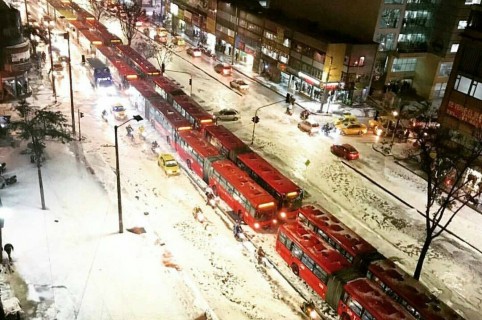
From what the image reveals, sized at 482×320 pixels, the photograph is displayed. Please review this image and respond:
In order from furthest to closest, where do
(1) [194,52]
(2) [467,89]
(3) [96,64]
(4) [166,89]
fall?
1. (1) [194,52]
2. (3) [96,64]
3. (4) [166,89]
4. (2) [467,89]

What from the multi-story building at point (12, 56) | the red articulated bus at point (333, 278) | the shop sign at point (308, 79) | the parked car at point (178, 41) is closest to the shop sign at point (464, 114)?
the shop sign at point (308, 79)

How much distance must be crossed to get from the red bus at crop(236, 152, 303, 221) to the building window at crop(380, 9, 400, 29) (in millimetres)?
38578

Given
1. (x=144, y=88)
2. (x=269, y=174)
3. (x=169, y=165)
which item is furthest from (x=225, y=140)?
(x=144, y=88)

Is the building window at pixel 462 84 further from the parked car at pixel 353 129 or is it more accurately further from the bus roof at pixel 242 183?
the bus roof at pixel 242 183

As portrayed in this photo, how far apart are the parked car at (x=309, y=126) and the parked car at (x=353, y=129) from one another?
10.1ft

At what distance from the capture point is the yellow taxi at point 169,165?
4091cm

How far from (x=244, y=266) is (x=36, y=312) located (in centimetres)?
1302

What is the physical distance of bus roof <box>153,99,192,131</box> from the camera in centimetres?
4491

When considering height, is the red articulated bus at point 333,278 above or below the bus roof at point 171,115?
below

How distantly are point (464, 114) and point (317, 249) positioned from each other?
83.0 ft

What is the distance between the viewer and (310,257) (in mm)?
28844

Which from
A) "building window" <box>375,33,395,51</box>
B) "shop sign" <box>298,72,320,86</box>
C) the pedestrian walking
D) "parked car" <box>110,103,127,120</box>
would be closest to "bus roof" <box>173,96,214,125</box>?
"parked car" <box>110,103,127,120</box>

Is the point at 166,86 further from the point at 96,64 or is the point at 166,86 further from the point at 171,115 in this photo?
Result: the point at 96,64

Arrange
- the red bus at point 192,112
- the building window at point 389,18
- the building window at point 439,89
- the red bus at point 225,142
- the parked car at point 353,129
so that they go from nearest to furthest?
1. the red bus at point 225,142
2. the red bus at point 192,112
3. the parked car at point 353,129
4. the building window at point 389,18
5. the building window at point 439,89
